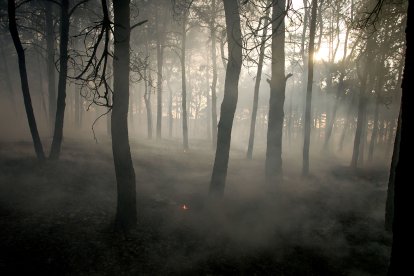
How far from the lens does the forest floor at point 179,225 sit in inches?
266

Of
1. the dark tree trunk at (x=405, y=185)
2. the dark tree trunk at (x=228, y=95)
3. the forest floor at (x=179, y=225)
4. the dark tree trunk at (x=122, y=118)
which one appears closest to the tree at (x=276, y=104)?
the forest floor at (x=179, y=225)

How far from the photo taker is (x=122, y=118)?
7363mm

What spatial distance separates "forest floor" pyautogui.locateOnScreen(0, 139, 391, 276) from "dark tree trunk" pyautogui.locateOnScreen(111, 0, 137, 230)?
2.89ft

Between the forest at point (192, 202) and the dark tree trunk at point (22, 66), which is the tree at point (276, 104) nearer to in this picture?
the forest at point (192, 202)

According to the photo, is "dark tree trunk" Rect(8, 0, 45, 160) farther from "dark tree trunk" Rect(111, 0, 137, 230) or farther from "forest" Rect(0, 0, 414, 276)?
Result: "dark tree trunk" Rect(111, 0, 137, 230)

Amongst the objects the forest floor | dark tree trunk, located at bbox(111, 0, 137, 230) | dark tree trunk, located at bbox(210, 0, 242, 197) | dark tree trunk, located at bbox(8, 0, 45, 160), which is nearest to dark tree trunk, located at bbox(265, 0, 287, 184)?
the forest floor

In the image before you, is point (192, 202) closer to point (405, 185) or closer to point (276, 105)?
point (276, 105)

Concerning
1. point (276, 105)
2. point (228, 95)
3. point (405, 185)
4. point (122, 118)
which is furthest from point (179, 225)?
point (405, 185)

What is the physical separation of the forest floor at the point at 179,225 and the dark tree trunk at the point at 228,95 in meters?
0.96

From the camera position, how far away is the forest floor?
6.76m

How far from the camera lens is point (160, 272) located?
6.51 metres

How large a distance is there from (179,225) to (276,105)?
6.48 meters

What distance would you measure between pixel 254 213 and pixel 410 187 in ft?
24.1

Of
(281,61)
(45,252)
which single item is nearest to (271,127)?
(281,61)
